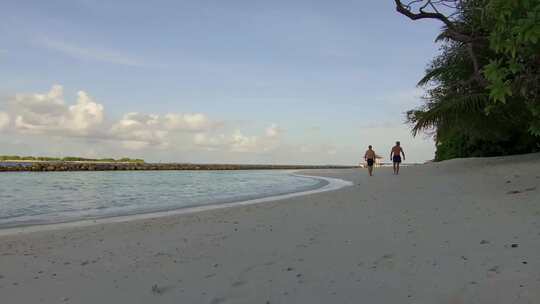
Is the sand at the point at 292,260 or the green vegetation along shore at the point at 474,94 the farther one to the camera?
the green vegetation along shore at the point at 474,94

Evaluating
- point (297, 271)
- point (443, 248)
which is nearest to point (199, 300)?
point (297, 271)

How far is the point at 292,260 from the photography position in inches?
170

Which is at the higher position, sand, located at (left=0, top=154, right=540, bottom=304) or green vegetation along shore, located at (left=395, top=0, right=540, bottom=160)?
green vegetation along shore, located at (left=395, top=0, right=540, bottom=160)

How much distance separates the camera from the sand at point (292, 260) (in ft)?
11.0

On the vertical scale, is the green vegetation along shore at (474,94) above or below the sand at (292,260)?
above

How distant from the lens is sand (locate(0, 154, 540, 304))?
3.37 meters

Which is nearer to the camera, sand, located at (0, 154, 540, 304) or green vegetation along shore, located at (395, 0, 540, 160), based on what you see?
sand, located at (0, 154, 540, 304)

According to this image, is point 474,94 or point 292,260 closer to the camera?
point 292,260

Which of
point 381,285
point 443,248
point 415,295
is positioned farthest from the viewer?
point 443,248

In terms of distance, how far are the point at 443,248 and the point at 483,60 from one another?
13.9m

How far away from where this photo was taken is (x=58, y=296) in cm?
354

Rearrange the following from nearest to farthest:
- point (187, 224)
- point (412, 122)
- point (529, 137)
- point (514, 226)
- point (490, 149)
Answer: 1. point (514, 226)
2. point (187, 224)
3. point (412, 122)
4. point (529, 137)
5. point (490, 149)

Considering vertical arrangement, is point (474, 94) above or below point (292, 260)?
above

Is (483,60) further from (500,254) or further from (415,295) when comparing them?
(415,295)
